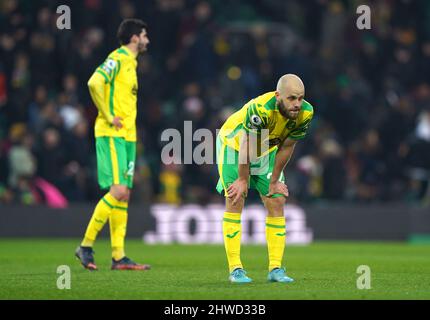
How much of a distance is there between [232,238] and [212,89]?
11446mm

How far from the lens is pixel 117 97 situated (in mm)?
11953

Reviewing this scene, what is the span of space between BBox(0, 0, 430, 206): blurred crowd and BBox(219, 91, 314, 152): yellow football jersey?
9.40 m

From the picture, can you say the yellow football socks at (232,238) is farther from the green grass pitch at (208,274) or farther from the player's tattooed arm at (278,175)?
the player's tattooed arm at (278,175)

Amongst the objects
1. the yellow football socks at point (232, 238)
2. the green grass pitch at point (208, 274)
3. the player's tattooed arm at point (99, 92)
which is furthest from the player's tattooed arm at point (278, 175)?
the player's tattooed arm at point (99, 92)

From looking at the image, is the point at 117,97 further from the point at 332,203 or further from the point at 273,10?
the point at 273,10

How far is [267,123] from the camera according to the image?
9.35 metres

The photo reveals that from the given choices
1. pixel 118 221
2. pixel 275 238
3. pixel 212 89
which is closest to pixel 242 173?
pixel 275 238

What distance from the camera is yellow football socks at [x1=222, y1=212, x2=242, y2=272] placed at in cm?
971

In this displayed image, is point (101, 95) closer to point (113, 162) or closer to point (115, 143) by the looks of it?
point (115, 143)

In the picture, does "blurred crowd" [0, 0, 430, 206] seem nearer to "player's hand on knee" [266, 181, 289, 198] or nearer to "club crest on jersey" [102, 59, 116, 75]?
"club crest on jersey" [102, 59, 116, 75]

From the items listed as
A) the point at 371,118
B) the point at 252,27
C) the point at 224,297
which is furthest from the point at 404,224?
the point at 224,297

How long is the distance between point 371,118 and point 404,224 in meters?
2.99

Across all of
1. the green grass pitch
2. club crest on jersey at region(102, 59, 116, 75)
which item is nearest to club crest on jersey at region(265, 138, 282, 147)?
the green grass pitch

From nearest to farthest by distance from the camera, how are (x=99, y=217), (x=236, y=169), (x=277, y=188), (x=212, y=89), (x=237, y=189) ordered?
(x=237, y=189), (x=277, y=188), (x=236, y=169), (x=99, y=217), (x=212, y=89)
